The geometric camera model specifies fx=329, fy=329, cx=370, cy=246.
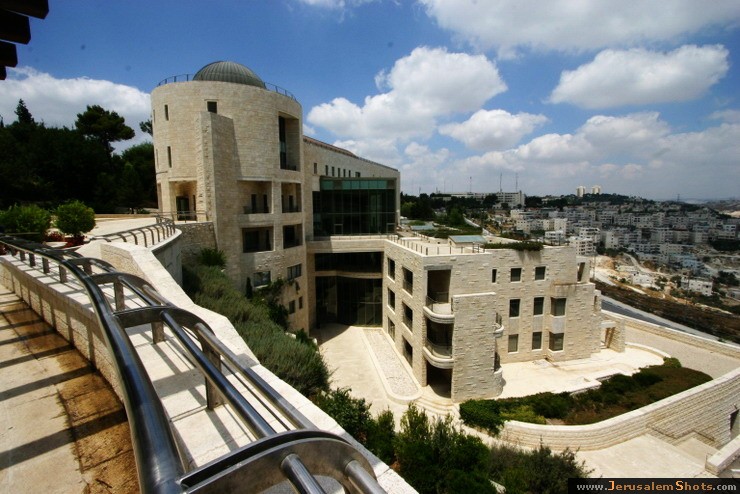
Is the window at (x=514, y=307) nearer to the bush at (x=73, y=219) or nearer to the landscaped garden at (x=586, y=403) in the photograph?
the landscaped garden at (x=586, y=403)

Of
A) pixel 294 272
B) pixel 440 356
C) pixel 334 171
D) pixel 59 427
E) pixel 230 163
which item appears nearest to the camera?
pixel 59 427

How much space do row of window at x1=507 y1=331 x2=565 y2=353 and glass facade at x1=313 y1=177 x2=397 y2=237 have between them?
14365 millimetres

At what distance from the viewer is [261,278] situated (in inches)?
955

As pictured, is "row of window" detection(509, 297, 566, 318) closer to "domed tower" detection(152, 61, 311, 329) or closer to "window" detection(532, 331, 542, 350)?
"window" detection(532, 331, 542, 350)

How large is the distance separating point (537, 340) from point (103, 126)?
61744mm

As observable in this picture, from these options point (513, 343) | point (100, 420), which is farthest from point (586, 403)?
point (100, 420)

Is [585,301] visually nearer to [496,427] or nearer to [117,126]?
[496,427]

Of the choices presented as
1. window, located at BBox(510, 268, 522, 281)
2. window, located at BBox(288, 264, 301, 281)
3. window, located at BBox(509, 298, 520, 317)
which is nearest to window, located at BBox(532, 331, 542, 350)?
window, located at BBox(509, 298, 520, 317)

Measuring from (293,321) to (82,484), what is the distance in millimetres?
24209

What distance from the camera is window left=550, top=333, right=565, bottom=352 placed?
25.7 meters

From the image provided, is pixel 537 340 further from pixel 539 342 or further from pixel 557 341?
pixel 557 341

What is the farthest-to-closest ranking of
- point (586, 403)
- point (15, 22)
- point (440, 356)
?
point (440, 356)
point (586, 403)
point (15, 22)

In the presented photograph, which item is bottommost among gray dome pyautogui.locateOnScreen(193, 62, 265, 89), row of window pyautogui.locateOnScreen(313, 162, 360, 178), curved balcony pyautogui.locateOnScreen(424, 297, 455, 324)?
curved balcony pyautogui.locateOnScreen(424, 297, 455, 324)

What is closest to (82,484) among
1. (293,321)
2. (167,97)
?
(293,321)
